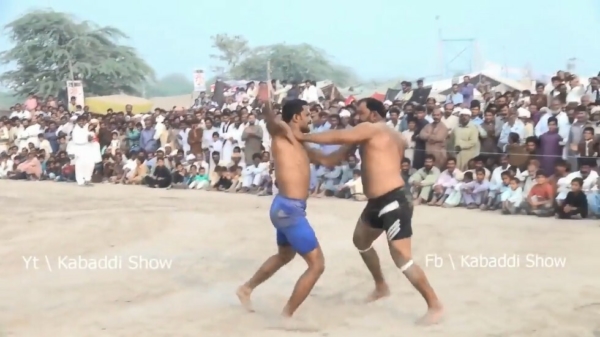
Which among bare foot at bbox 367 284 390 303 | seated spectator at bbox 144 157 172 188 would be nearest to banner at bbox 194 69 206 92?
seated spectator at bbox 144 157 172 188

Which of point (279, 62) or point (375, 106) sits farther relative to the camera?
point (279, 62)

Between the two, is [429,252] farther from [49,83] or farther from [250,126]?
[49,83]

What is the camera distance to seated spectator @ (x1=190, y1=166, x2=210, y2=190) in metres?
13.2

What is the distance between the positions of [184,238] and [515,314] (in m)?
3.96

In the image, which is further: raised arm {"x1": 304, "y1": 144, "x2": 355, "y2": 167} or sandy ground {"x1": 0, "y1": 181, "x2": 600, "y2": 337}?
raised arm {"x1": 304, "y1": 144, "x2": 355, "y2": 167}

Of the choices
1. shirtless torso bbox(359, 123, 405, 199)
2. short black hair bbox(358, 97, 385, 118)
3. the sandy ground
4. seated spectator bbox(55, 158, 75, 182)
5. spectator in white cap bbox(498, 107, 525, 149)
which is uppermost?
short black hair bbox(358, 97, 385, 118)

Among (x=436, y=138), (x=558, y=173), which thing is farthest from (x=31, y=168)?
(x=558, y=173)

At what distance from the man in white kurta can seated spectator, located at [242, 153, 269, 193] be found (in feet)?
10.1

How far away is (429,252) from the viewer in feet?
24.0

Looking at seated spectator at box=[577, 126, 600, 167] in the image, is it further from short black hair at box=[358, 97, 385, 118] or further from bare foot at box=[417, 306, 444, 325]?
bare foot at box=[417, 306, 444, 325]

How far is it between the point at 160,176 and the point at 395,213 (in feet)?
29.0

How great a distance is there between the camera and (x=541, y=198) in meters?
9.37

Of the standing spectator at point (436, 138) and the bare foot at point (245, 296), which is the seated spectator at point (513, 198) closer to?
the standing spectator at point (436, 138)

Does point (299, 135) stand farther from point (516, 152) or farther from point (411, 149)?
point (411, 149)
